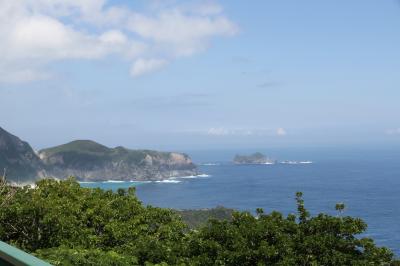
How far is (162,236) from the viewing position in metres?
17.0

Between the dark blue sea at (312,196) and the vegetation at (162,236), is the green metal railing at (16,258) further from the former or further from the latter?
the dark blue sea at (312,196)

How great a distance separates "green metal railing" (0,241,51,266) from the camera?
194cm

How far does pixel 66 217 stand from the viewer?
51.8 ft

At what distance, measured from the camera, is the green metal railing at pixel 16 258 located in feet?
6.38

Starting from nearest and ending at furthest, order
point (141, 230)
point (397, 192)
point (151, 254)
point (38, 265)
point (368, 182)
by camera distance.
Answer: point (38, 265)
point (151, 254)
point (141, 230)
point (397, 192)
point (368, 182)

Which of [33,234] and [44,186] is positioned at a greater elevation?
[44,186]

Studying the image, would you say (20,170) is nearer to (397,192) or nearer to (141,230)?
(397,192)

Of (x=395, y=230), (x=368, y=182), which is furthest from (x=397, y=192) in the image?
(x=395, y=230)

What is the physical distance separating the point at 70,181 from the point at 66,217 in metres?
5.05

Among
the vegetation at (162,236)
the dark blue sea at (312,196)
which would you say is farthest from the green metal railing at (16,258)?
the dark blue sea at (312,196)

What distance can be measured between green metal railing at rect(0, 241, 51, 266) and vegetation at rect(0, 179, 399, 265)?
8.42 m

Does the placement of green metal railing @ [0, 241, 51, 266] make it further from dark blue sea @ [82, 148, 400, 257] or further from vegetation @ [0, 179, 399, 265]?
dark blue sea @ [82, 148, 400, 257]

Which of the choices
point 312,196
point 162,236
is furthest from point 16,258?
point 312,196

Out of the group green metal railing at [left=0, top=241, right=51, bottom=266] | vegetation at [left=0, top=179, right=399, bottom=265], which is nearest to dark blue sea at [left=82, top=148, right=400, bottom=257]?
vegetation at [left=0, top=179, right=399, bottom=265]
